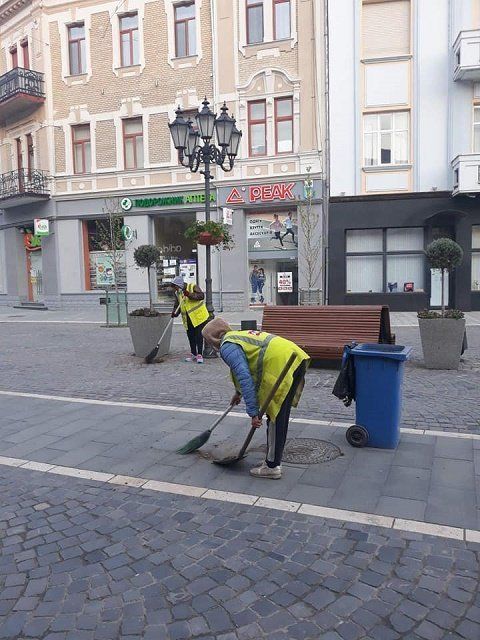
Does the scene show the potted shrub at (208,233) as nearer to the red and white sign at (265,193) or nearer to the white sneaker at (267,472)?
the white sneaker at (267,472)

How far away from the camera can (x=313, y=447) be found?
16.4 feet

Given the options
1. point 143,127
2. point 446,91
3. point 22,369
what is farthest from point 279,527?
point 143,127

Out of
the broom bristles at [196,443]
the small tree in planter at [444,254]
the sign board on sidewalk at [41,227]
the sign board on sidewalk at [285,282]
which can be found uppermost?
the sign board on sidewalk at [41,227]

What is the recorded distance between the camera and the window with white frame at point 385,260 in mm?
19016

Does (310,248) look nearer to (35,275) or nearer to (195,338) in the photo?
(195,338)

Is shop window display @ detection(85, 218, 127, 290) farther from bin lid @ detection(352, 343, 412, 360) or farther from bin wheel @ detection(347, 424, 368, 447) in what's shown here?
bin wheel @ detection(347, 424, 368, 447)

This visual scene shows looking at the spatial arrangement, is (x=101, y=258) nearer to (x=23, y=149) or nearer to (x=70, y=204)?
(x=70, y=204)

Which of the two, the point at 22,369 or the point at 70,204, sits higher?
the point at 70,204

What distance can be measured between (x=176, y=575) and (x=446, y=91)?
63.4 ft

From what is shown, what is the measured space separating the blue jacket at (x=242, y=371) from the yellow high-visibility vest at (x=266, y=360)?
5 centimetres

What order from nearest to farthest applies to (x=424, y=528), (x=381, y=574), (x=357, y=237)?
1. (x=381, y=574)
2. (x=424, y=528)
3. (x=357, y=237)

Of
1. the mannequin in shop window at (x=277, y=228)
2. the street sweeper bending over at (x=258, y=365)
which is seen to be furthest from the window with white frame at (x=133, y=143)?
the street sweeper bending over at (x=258, y=365)

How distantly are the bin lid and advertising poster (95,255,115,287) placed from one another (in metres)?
19.3

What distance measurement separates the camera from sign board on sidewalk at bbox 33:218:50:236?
23016mm
